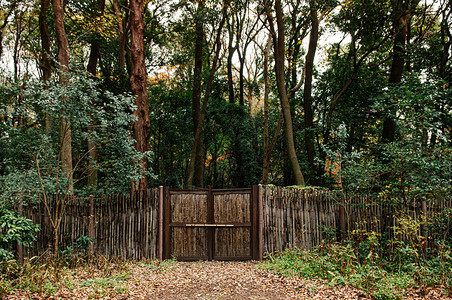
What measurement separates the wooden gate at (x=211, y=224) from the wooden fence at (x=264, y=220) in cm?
16

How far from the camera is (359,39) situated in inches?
523

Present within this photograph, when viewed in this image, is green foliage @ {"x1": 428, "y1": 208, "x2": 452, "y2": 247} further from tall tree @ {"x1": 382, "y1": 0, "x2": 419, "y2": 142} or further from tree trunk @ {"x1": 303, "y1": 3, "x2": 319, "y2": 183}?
tree trunk @ {"x1": 303, "y1": 3, "x2": 319, "y2": 183}

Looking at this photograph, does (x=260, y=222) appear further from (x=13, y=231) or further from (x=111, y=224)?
(x=13, y=231)

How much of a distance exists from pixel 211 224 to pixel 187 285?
199cm

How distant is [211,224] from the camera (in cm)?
741

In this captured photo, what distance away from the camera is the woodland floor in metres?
4.62

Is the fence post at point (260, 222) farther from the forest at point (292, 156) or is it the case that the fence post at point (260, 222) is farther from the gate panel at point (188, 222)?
the gate panel at point (188, 222)

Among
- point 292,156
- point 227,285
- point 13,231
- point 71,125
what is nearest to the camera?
point 227,285

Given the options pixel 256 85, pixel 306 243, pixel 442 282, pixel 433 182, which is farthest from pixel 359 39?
pixel 442 282

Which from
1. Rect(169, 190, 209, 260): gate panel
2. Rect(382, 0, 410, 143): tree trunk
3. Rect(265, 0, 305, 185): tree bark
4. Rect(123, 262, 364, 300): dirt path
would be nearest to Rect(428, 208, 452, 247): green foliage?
Rect(123, 262, 364, 300): dirt path

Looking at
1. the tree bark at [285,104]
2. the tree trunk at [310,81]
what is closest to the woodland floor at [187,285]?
the tree bark at [285,104]

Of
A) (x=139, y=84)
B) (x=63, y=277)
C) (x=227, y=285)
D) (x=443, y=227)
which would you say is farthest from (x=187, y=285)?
(x=139, y=84)

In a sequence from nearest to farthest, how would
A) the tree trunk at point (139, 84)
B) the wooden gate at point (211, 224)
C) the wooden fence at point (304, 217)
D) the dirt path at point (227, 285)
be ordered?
the dirt path at point (227, 285)
the wooden fence at point (304, 217)
the wooden gate at point (211, 224)
the tree trunk at point (139, 84)

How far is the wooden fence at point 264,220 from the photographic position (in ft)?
21.5
